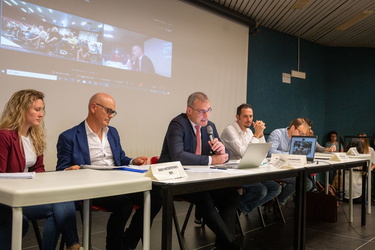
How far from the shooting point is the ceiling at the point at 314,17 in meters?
5.04

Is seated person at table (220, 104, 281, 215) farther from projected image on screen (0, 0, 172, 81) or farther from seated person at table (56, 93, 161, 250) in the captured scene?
projected image on screen (0, 0, 172, 81)

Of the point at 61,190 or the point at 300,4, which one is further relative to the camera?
the point at 300,4

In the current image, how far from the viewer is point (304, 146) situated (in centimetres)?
288

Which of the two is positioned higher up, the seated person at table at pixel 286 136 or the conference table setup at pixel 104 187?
the seated person at table at pixel 286 136

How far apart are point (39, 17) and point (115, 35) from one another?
2.81 ft

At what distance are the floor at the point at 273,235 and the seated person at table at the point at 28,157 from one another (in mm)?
1034

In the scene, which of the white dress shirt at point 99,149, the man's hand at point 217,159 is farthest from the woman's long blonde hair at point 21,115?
the man's hand at point 217,159

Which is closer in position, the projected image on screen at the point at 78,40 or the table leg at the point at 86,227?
the table leg at the point at 86,227

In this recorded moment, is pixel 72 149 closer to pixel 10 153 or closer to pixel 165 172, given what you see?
pixel 10 153

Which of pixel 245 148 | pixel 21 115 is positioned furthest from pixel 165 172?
pixel 245 148

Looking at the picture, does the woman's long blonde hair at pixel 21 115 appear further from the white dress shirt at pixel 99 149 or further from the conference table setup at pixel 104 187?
the conference table setup at pixel 104 187

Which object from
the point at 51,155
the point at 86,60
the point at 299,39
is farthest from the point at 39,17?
the point at 299,39

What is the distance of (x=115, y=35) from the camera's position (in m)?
3.96

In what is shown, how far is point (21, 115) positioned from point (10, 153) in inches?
8.8
